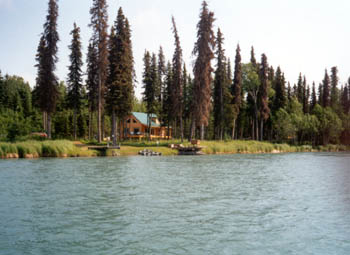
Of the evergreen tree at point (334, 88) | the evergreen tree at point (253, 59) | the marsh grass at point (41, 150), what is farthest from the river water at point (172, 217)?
the evergreen tree at point (334, 88)

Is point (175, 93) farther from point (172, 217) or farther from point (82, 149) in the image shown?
point (172, 217)

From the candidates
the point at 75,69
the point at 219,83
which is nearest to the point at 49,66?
the point at 75,69

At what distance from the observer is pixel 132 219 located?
10.4 metres

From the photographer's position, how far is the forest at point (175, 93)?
46.3 meters

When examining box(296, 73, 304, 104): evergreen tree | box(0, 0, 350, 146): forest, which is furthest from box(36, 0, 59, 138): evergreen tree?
box(296, 73, 304, 104): evergreen tree

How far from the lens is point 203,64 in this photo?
49906mm

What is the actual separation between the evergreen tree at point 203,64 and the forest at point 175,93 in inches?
5.6

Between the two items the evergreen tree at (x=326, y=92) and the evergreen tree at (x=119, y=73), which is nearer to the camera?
the evergreen tree at (x=119, y=73)

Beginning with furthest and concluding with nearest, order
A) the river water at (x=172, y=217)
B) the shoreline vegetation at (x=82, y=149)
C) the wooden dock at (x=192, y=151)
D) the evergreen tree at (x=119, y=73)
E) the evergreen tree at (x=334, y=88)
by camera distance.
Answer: the evergreen tree at (x=334, y=88)
the evergreen tree at (x=119, y=73)
the wooden dock at (x=192, y=151)
the shoreline vegetation at (x=82, y=149)
the river water at (x=172, y=217)

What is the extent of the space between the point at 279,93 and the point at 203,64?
29577 millimetres

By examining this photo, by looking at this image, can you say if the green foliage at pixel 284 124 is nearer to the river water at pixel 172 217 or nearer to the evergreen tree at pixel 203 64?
the evergreen tree at pixel 203 64

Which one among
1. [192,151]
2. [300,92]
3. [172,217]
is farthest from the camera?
[300,92]

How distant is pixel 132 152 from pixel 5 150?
14.4m

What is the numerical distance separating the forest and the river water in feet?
93.9
